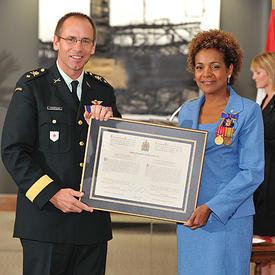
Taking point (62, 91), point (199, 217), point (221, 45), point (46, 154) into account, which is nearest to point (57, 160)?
point (46, 154)

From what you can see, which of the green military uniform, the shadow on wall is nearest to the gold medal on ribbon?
the green military uniform

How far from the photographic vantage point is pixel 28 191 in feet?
6.07

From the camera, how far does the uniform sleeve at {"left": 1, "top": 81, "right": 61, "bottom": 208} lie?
182cm

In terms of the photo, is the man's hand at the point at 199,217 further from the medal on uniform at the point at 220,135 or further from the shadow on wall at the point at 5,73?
the shadow on wall at the point at 5,73

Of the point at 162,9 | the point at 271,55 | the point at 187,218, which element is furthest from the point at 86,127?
the point at 162,9

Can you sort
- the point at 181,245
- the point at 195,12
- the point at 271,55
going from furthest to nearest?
the point at 195,12
the point at 271,55
the point at 181,245

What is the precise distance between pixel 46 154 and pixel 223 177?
0.72 m

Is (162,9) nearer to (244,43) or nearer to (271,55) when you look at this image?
(244,43)

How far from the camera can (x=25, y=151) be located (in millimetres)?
1845

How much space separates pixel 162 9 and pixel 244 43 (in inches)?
39.9

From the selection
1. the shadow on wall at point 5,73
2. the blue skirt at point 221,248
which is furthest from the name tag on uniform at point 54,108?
the shadow on wall at point 5,73

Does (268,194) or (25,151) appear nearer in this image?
(25,151)

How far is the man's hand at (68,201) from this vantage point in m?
1.82

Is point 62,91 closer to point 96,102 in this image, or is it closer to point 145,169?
point 96,102
